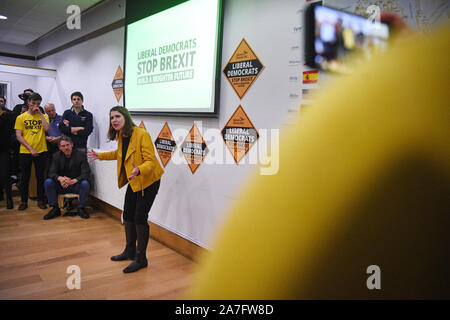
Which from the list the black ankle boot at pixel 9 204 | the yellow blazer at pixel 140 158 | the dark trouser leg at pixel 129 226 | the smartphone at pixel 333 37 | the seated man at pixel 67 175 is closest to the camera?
the smartphone at pixel 333 37

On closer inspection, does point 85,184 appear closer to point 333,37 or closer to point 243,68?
point 243,68

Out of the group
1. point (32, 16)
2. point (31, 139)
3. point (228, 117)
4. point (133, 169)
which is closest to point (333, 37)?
point (228, 117)

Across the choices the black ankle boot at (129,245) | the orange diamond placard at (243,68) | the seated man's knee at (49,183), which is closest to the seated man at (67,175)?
the seated man's knee at (49,183)

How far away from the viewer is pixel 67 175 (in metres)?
4.01

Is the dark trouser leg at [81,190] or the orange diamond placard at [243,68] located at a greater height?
the orange diamond placard at [243,68]

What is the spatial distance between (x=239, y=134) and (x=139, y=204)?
3.09 ft

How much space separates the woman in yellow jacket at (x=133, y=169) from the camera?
2.46 meters

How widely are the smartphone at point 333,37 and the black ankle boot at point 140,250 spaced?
2.18m

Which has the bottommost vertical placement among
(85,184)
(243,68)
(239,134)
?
(85,184)

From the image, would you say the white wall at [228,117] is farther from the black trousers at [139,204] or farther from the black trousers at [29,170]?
the black trousers at [29,170]

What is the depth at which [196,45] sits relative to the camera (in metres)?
2.71

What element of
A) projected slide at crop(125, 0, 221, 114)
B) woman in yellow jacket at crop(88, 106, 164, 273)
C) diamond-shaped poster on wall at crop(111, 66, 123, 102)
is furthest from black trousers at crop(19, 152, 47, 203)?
woman in yellow jacket at crop(88, 106, 164, 273)

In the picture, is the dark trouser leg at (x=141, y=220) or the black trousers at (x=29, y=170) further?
the black trousers at (x=29, y=170)
